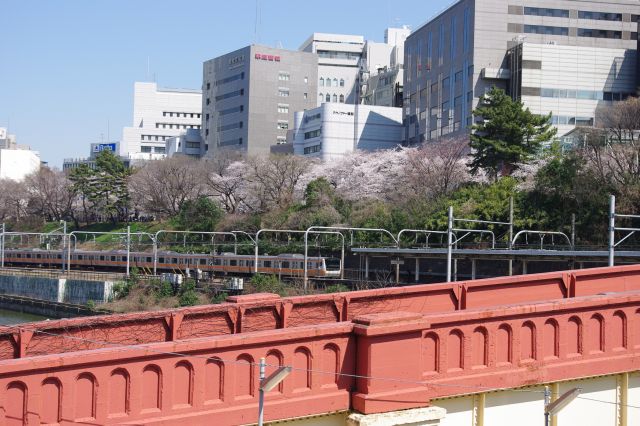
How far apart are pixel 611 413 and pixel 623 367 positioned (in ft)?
2.24

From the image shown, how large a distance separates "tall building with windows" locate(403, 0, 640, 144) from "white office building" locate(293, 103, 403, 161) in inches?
630

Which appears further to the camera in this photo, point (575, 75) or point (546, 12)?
point (546, 12)

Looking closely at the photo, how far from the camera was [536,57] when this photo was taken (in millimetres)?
68688

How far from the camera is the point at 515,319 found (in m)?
11.8

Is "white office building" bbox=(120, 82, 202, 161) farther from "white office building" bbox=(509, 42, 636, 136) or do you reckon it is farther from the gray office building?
"white office building" bbox=(509, 42, 636, 136)

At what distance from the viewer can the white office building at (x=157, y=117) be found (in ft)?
516

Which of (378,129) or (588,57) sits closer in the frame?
Result: (588,57)

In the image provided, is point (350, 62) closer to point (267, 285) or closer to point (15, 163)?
point (15, 163)

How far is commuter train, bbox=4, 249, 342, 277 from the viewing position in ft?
180

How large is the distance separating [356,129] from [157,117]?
72.8 m

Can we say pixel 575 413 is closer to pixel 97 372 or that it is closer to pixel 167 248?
pixel 97 372

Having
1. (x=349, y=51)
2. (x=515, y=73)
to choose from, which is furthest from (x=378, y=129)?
(x=349, y=51)

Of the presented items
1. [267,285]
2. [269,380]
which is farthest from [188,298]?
[269,380]

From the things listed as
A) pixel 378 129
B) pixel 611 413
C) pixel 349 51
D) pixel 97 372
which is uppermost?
pixel 349 51
